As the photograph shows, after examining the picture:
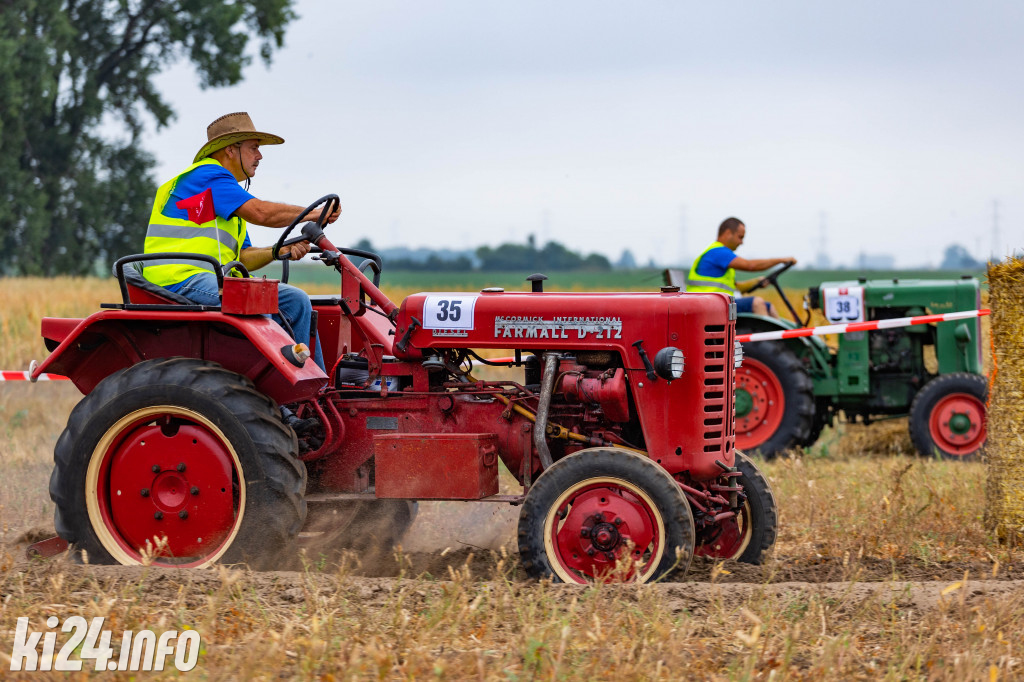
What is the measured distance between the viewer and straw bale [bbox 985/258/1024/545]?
5.43 meters

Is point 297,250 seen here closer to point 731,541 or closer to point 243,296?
point 243,296

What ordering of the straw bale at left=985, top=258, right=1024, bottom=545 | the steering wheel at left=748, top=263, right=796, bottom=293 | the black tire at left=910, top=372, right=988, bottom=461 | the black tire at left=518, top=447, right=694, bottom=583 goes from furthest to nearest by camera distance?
the steering wheel at left=748, top=263, right=796, bottom=293 < the black tire at left=910, top=372, right=988, bottom=461 < the straw bale at left=985, top=258, right=1024, bottom=545 < the black tire at left=518, top=447, right=694, bottom=583

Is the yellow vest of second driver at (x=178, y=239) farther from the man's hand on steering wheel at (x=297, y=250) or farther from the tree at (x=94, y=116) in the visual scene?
the tree at (x=94, y=116)

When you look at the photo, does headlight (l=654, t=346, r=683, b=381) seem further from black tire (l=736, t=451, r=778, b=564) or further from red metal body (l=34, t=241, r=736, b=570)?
black tire (l=736, t=451, r=778, b=564)

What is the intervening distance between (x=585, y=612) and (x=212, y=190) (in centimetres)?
252

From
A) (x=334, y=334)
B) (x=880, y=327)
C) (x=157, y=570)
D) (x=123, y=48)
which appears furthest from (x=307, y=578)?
(x=123, y=48)

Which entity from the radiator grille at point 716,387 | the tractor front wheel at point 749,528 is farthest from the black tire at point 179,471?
the tractor front wheel at point 749,528

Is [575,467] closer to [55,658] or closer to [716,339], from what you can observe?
[716,339]

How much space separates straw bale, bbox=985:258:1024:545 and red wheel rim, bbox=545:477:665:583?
213 cm

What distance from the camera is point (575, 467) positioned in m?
4.41

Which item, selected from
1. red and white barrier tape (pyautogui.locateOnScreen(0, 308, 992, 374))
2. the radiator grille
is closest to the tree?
red and white barrier tape (pyautogui.locateOnScreen(0, 308, 992, 374))

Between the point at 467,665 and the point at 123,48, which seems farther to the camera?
the point at 123,48

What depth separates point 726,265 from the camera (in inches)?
353

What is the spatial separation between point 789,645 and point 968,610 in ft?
3.04
